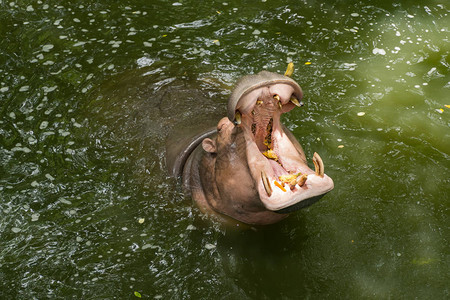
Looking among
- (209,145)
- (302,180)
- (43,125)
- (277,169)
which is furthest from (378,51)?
(43,125)

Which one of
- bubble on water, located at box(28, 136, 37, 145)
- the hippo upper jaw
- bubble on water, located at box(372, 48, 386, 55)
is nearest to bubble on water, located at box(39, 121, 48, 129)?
bubble on water, located at box(28, 136, 37, 145)

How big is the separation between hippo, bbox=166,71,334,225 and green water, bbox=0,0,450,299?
0.25 metres

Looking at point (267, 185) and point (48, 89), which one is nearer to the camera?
point (267, 185)

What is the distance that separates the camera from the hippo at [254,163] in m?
4.01

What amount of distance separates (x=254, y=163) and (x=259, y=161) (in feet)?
0.13

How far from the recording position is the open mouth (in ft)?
13.1

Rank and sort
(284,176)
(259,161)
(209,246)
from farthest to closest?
(209,246)
(259,161)
(284,176)

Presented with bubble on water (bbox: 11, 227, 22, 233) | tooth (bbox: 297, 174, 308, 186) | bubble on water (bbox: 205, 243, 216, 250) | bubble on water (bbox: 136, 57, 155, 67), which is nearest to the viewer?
tooth (bbox: 297, 174, 308, 186)

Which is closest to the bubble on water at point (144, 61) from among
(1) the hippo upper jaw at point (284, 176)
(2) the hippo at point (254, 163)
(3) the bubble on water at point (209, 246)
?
(2) the hippo at point (254, 163)

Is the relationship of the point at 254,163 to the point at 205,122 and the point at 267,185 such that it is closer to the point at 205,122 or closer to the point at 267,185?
the point at 267,185

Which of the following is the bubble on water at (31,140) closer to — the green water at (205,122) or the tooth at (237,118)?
the green water at (205,122)

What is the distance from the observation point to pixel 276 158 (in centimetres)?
441

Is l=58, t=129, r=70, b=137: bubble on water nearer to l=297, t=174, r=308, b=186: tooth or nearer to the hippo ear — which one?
the hippo ear

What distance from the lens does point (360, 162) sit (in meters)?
5.80
